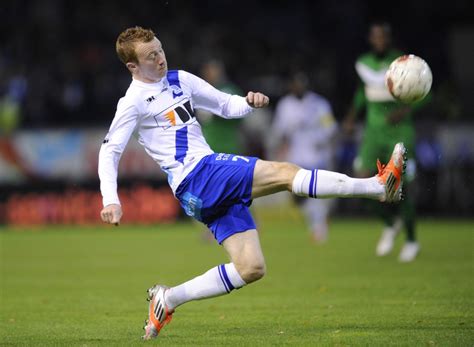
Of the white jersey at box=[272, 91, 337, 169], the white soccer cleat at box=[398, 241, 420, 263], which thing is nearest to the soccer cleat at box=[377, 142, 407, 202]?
the white soccer cleat at box=[398, 241, 420, 263]

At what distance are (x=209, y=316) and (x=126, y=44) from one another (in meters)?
2.45

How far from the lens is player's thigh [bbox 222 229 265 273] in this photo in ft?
22.5

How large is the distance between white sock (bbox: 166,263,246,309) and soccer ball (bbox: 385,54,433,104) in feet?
6.22

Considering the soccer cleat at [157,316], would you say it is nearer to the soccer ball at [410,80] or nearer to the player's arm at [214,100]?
the player's arm at [214,100]

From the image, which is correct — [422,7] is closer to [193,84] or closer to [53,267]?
[53,267]

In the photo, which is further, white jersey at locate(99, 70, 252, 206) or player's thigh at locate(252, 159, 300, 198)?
white jersey at locate(99, 70, 252, 206)

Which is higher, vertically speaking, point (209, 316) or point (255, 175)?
point (255, 175)

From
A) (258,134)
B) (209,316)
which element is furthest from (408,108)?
(258,134)

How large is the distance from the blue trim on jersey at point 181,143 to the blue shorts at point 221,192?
0.14m

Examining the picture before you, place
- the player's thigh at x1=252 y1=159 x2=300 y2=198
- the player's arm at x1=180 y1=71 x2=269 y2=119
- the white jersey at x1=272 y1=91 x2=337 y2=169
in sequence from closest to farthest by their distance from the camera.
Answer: the player's thigh at x1=252 y1=159 x2=300 y2=198, the player's arm at x1=180 y1=71 x2=269 y2=119, the white jersey at x1=272 y1=91 x2=337 y2=169

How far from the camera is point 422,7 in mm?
26484

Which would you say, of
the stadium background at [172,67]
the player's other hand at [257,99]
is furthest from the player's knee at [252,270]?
the stadium background at [172,67]

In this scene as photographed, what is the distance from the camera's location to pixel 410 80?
752 cm

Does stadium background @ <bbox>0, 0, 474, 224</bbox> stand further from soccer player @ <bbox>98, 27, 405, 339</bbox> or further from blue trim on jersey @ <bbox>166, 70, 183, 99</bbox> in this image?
soccer player @ <bbox>98, 27, 405, 339</bbox>
